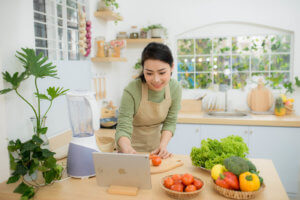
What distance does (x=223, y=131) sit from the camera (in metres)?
3.34

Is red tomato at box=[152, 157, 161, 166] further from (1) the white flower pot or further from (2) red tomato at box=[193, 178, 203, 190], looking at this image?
(1) the white flower pot

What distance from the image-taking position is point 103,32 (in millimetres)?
3580

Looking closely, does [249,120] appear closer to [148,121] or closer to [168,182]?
[148,121]

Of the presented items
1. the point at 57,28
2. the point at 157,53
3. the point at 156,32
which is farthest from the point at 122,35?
the point at 157,53

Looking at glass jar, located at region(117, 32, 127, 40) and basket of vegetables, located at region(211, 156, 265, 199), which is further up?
glass jar, located at region(117, 32, 127, 40)

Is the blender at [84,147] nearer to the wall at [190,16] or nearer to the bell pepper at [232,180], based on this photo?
the bell pepper at [232,180]

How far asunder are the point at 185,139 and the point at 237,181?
2152 millimetres

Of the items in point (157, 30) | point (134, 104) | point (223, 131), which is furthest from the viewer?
point (157, 30)

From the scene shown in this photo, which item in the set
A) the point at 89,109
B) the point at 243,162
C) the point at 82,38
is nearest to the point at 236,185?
the point at 243,162

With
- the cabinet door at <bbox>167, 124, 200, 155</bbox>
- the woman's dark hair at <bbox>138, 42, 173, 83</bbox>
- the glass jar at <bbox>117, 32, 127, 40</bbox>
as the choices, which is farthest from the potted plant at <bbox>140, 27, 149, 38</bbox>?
the woman's dark hair at <bbox>138, 42, 173, 83</bbox>

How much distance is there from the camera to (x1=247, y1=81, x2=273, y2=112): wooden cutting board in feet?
12.0

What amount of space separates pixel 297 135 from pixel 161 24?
230 centimetres

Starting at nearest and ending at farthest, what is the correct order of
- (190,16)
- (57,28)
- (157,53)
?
(157,53), (57,28), (190,16)

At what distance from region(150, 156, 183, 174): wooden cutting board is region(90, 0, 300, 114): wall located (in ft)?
6.13
